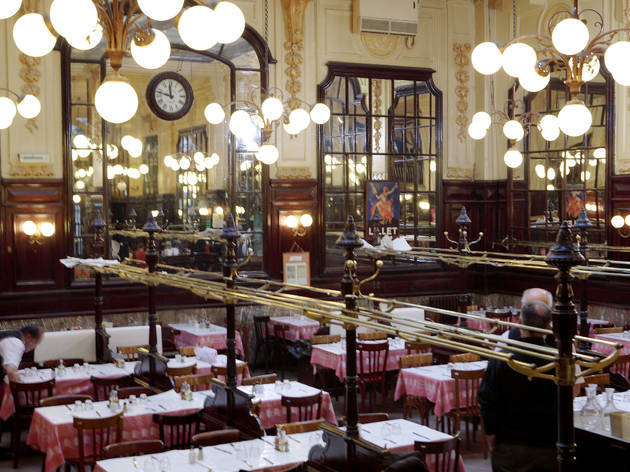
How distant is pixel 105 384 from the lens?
7855 mm

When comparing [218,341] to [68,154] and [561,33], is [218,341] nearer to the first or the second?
[68,154]

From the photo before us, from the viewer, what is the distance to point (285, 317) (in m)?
12.1

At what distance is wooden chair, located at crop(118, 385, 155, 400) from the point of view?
7379 mm

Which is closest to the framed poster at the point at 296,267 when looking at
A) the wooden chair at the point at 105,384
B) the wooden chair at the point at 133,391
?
the wooden chair at the point at 105,384

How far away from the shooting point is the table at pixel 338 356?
945 centimetres

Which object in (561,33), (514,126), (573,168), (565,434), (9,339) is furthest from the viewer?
(573,168)

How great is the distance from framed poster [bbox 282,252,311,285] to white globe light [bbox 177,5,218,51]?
835 centimetres

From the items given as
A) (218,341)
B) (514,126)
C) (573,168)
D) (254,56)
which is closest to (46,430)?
(218,341)

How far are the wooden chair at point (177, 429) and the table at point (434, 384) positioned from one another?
2.61 m

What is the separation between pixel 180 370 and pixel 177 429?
69.2 inches

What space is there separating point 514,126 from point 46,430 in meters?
6.17

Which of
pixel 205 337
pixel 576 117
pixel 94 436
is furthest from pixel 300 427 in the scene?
pixel 205 337

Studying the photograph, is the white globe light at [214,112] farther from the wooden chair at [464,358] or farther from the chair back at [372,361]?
the wooden chair at [464,358]

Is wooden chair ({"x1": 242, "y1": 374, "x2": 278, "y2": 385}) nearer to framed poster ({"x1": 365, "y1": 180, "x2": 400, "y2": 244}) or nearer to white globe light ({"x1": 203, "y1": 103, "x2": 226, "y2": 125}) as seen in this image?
white globe light ({"x1": 203, "y1": 103, "x2": 226, "y2": 125})
